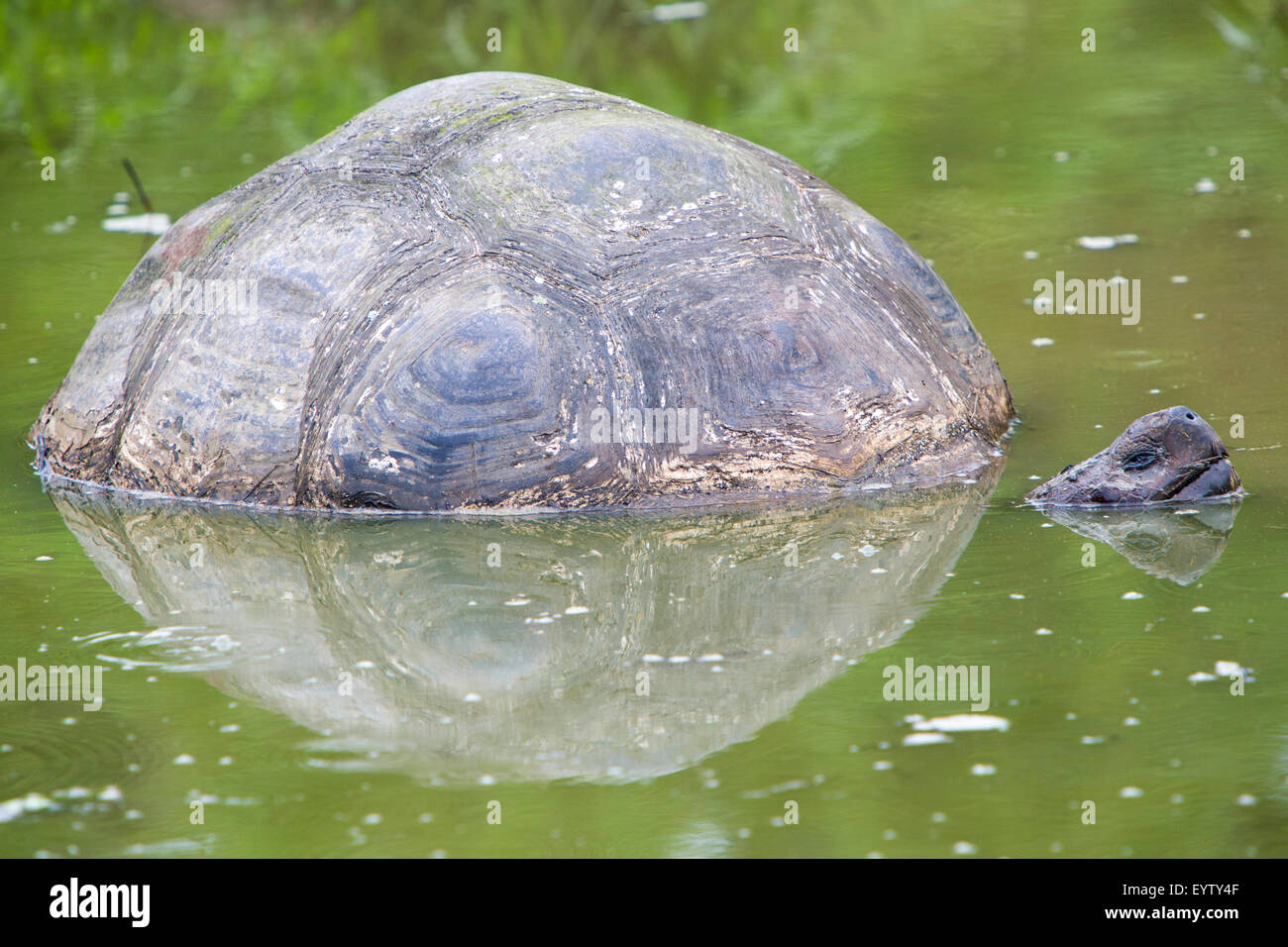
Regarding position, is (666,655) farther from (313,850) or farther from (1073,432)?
(1073,432)

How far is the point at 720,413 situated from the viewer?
16.9 feet

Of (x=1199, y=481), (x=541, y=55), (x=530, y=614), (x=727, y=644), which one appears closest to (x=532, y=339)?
(x=530, y=614)

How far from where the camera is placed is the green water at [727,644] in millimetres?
3391

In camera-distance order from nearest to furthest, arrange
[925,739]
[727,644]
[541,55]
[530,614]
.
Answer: [925,739]
[727,644]
[530,614]
[541,55]

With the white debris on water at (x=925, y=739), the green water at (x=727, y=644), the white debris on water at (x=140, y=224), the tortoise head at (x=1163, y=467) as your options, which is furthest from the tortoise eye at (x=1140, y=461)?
the white debris on water at (x=140, y=224)

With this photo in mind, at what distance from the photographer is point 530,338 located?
5.07 meters

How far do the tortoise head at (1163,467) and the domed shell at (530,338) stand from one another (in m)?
0.52

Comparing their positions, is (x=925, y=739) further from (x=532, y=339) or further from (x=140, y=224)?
(x=140, y=224)

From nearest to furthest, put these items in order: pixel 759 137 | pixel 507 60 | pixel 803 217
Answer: pixel 803 217, pixel 759 137, pixel 507 60

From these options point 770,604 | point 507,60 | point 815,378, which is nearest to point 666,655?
point 770,604

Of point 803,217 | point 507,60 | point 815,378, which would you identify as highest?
point 507,60

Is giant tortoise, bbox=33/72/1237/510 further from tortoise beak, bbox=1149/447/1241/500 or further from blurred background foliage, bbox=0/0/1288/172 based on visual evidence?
blurred background foliage, bbox=0/0/1288/172

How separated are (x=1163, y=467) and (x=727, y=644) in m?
1.70

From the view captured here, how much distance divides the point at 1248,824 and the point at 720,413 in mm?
2305
